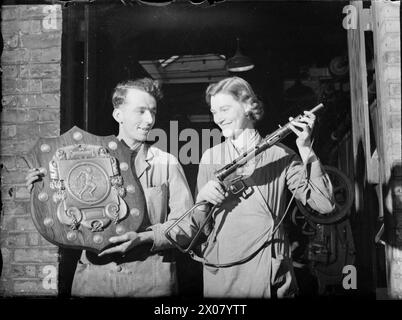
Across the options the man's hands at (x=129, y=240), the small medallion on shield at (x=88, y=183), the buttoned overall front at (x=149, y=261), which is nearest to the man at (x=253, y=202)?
the buttoned overall front at (x=149, y=261)

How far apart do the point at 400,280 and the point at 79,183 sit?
1.99 m

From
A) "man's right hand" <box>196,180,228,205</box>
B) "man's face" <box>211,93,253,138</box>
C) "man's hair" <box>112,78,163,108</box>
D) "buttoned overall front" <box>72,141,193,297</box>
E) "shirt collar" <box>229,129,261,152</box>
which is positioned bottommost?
"buttoned overall front" <box>72,141,193,297</box>

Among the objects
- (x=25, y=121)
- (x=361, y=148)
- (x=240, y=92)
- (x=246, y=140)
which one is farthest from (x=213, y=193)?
(x=25, y=121)

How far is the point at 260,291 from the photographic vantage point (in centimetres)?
372

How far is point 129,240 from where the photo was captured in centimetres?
376

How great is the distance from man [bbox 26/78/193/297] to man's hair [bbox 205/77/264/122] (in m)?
0.33

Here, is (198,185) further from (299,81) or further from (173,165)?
(299,81)

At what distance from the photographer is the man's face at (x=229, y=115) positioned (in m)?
3.83

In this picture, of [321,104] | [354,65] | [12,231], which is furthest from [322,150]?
[12,231]

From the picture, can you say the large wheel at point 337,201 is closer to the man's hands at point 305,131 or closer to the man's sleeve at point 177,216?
the man's hands at point 305,131

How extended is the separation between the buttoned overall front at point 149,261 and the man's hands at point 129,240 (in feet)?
0.09

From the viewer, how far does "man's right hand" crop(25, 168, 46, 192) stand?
12.5 ft

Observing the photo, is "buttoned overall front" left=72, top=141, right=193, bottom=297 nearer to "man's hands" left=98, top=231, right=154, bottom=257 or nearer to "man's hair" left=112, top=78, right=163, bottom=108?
"man's hands" left=98, top=231, right=154, bottom=257

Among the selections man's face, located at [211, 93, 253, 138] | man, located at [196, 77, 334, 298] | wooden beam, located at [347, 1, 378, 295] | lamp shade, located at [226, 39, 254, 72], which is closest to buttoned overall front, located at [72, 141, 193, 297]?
man, located at [196, 77, 334, 298]
